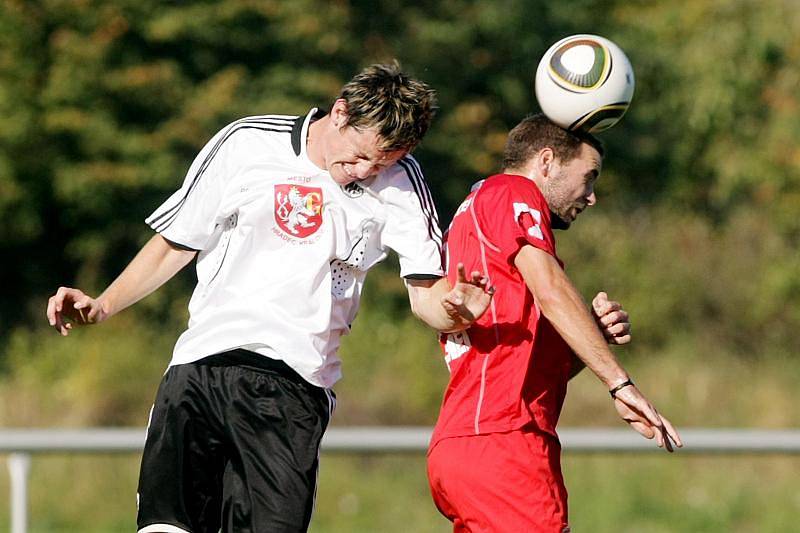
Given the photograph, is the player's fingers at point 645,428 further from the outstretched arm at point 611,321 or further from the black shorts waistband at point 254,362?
the black shorts waistband at point 254,362

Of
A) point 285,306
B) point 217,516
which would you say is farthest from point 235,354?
point 217,516

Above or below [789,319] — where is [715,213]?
above

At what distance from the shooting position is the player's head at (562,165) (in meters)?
4.57

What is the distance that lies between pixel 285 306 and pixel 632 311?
10689mm

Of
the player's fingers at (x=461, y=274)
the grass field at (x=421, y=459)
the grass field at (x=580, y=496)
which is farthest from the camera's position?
the grass field at (x=421, y=459)

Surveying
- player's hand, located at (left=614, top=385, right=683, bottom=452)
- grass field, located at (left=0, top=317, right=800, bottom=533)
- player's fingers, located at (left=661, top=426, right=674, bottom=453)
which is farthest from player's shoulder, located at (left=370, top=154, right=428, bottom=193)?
grass field, located at (left=0, top=317, right=800, bottom=533)

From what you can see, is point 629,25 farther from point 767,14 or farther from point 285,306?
point 285,306

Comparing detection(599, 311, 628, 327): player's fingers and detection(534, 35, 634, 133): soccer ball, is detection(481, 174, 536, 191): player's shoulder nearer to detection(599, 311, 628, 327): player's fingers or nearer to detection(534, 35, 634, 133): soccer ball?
detection(534, 35, 634, 133): soccer ball

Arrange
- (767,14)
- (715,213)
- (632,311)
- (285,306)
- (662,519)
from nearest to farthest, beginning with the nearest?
1. (285,306)
2. (662,519)
3. (632,311)
4. (767,14)
5. (715,213)

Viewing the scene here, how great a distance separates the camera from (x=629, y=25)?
59.4 feet

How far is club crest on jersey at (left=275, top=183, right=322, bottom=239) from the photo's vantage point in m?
4.43

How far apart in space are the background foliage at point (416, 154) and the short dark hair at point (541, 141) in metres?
8.49

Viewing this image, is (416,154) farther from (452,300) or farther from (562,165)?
(452,300)

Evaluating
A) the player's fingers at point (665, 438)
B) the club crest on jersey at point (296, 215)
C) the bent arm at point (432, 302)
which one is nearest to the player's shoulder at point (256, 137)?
the club crest on jersey at point (296, 215)
